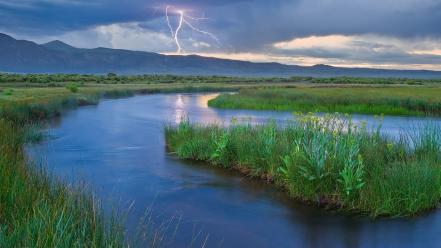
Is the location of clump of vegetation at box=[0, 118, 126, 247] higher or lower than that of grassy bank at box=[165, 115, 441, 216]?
higher

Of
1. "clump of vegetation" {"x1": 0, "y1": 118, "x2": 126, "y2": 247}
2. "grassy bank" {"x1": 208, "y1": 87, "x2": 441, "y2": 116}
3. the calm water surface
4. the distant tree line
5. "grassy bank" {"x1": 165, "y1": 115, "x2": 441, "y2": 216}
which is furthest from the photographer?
the distant tree line

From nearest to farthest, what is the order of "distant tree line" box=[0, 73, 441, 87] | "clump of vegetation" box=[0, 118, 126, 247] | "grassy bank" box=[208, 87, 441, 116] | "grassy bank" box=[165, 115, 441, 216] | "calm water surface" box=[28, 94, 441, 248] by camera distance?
"clump of vegetation" box=[0, 118, 126, 247] → "calm water surface" box=[28, 94, 441, 248] → "grassy bank" box=[165, 115, 441, 216] → "grassy bank" box=[208, 87, 441, 116] → "distant tree line" box=[0, 73, 441, 87]

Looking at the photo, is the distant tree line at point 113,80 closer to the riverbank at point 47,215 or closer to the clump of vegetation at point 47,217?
the riverbank at point 47,215

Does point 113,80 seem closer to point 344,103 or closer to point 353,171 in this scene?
point 344,103

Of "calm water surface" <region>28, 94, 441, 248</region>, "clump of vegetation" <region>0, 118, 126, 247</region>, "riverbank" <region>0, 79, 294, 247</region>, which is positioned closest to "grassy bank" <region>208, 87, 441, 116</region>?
"calm water surface" <region>28, 94, 441, 248</region>

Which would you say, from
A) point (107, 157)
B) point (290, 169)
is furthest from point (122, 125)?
point (290, 169)

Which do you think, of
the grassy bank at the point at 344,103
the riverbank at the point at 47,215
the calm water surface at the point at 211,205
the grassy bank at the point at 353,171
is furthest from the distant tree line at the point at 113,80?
the riverbank at the point at 47,215

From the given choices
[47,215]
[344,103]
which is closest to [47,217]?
[47,215]

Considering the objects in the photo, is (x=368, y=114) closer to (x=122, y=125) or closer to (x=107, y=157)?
(x=122, y=125)

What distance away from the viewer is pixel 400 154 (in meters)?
15.7

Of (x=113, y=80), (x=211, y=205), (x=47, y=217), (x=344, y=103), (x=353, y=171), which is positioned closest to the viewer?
Answer: (x=47, y=217)

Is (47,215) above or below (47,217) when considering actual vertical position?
above

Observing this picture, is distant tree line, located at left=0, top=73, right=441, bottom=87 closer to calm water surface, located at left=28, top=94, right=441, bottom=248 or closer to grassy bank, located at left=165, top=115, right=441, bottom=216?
calm water surface, located at left=28, top=94, right=441, bottom=248

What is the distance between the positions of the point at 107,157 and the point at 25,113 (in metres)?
12.4
